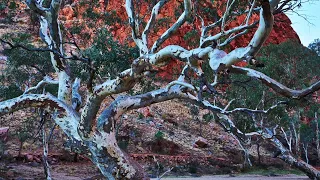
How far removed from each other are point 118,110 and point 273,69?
14.1 meters

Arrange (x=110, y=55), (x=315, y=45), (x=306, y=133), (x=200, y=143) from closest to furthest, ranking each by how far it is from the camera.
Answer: (x=110, y=55)
(x=200, y=143)
(x=306, y=133)
(x=315, y=45)

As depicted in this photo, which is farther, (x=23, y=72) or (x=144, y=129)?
(x=144, y=129)

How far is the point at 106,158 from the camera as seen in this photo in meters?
5.06

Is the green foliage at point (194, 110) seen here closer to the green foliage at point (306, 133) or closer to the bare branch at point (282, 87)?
the green foliage at point (306, 133)

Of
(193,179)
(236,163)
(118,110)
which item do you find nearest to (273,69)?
(236,163)

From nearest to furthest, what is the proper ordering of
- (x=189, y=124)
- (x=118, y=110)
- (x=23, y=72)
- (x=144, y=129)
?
(x=118, y=110) < (x=23, y=72) < (x=144, y=129) < (x=189, y=124)

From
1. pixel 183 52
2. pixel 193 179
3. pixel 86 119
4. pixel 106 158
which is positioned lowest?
pixel 193 179

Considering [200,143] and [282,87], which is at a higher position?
[282,87]

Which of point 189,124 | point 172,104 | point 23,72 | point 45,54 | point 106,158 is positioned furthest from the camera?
point 172,104

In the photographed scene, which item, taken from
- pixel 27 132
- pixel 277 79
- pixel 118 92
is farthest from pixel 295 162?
pixel 27 132

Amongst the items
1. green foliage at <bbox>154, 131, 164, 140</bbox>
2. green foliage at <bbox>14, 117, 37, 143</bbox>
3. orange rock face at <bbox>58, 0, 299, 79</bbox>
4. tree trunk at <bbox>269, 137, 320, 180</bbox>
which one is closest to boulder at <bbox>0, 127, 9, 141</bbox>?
green foliage at <bbox>14, 117, 37, 143</bbox>

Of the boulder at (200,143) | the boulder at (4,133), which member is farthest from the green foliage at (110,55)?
the boulder at (200,143)

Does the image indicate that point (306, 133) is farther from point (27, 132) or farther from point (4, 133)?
point (4, 133)

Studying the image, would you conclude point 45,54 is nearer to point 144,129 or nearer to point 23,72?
point 23,72
